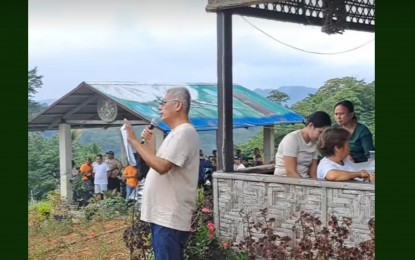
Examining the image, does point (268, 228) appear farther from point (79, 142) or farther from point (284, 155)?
point (79, 142)

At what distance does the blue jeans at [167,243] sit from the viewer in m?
3.90

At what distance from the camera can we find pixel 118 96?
11961mm

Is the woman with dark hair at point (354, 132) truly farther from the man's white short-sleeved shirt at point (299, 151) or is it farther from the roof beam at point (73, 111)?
the roof beam at point (73, 111)

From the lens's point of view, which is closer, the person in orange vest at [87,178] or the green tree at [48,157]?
the green tree at [48,157]

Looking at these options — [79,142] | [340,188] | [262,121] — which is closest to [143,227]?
[340,188]

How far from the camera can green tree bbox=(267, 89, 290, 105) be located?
575 inches

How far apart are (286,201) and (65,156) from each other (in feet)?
27.6

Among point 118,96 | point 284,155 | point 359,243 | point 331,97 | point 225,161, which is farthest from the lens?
point 331,97

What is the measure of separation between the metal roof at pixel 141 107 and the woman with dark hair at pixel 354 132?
529cm

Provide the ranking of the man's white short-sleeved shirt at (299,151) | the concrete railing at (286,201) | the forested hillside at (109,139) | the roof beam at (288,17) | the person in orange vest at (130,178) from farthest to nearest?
the forested hillside at (109,139) < the person in orange vest at (130,178) < the roof beam at (288,17) < the man's white short-sleeved shirt at (299,151) < the concrete railing at (286,201)

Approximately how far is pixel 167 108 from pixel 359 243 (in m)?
2.04

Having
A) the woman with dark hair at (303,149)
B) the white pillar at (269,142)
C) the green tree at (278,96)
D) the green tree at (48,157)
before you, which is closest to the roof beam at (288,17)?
the woman with dark hair at (303,149)

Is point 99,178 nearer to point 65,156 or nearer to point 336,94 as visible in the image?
point 65,156

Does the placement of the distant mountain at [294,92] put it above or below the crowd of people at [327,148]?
above
